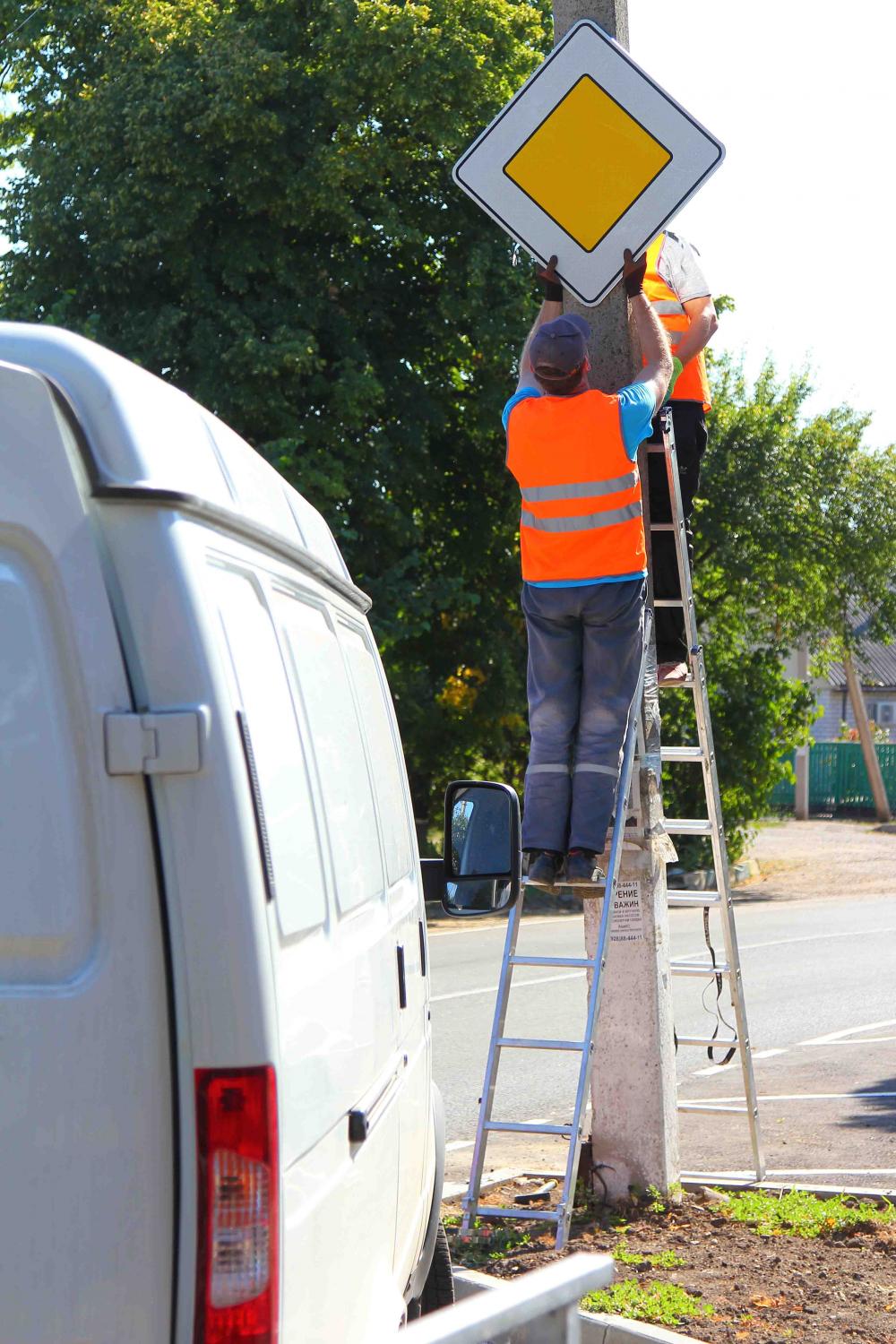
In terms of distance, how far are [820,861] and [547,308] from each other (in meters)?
25.1

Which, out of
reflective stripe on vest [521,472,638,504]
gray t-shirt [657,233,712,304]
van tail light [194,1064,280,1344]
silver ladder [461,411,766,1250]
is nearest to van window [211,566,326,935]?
van tail light [194,1064,280,1344]

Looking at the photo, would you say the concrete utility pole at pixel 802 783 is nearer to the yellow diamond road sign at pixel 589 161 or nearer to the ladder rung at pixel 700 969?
the ladder rung at pixel 700 969

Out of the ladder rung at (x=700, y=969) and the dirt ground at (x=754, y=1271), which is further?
the ladder rung at (x=700, y=969)

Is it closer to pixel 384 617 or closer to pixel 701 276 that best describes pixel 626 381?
pixel 701 276

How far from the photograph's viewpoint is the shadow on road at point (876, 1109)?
7996mm

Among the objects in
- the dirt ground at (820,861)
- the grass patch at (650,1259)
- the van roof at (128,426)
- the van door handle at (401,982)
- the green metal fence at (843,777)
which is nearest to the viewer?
the van roof at (128,426)

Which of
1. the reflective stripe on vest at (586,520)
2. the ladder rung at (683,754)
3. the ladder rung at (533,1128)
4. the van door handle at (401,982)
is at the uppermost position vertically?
the reflective stripe on vest at (586,520)

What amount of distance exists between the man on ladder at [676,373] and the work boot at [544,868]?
1249mm

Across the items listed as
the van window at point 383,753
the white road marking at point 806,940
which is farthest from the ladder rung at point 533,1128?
the white road marking at point 806,940

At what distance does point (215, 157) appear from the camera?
19.2m

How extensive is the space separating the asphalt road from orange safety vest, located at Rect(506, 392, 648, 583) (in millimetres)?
2703

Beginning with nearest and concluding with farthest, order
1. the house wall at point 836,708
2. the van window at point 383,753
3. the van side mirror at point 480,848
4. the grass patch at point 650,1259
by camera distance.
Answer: the van window at point 383,753, the van side mirror at point 480,848, the grass patch at point 650,1259, the house wall at point 836,708

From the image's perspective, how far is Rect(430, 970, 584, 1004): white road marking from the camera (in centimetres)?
1234

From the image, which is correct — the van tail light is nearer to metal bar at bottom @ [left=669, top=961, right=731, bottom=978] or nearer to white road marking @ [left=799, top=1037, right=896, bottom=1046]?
metal bar at bottom @ [left=669, top=961, right=731, bottom=978]
